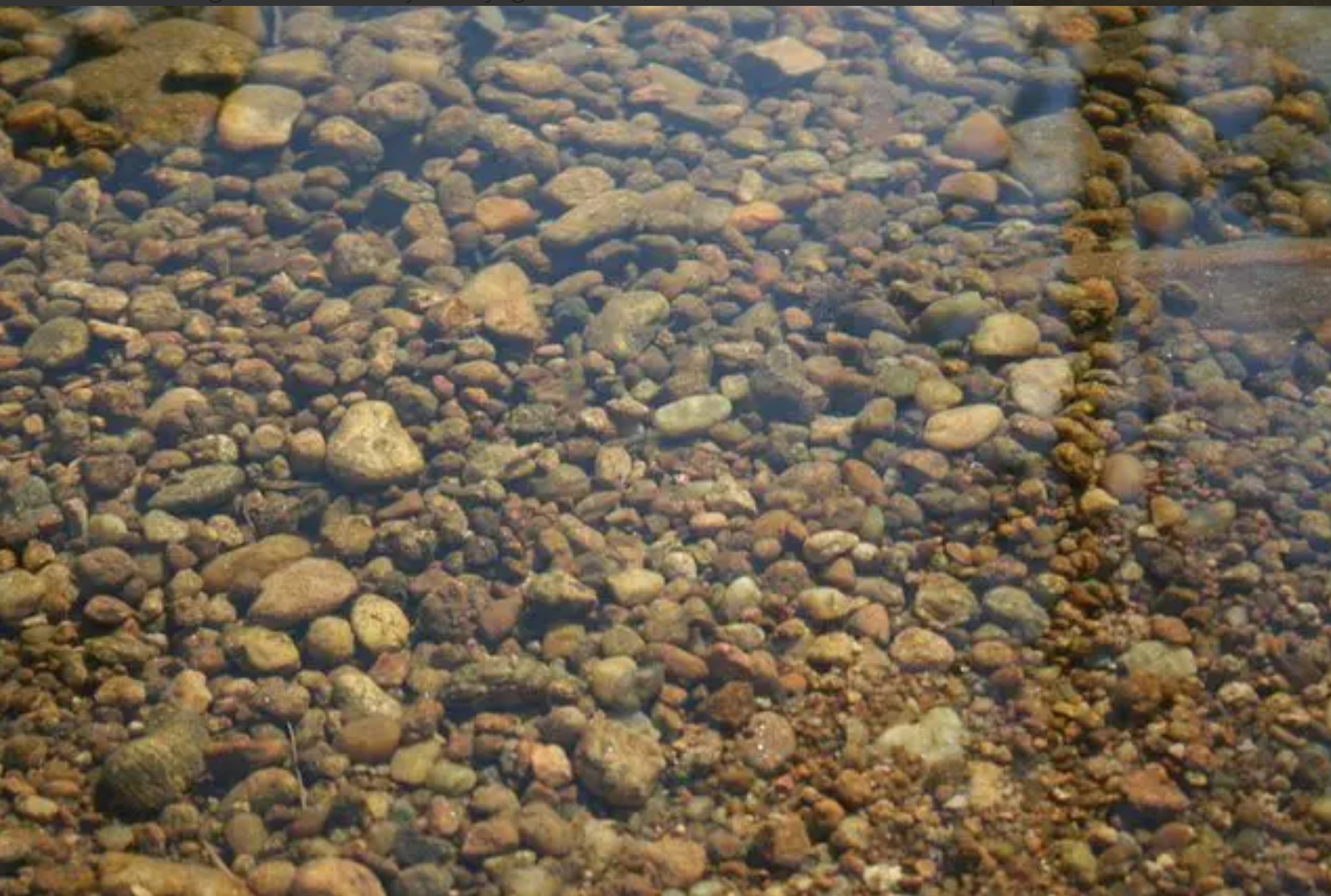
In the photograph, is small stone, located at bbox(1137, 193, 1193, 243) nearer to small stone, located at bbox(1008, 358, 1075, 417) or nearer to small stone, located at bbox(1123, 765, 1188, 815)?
small stone, located at bbox(1008, 358, 1075, 417)

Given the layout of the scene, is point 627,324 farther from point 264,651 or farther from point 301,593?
point 264,651

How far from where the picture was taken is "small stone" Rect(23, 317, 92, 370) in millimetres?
3273

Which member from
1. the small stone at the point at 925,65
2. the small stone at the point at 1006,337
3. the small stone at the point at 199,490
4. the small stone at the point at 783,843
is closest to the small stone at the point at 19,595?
the small stone at the point at 199,490

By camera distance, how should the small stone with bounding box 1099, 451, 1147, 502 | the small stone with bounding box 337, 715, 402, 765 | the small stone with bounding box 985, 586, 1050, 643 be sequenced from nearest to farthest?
the small stone with bounding box 337, 715, 402, 765 < the small stone with bounding box 985, 586, 1050, 643 < the small stone with bounding box 1099, 451, 1147, 502

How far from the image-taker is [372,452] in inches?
120

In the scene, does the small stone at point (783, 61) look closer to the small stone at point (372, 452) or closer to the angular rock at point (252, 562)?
the small stone at point (372, 452)

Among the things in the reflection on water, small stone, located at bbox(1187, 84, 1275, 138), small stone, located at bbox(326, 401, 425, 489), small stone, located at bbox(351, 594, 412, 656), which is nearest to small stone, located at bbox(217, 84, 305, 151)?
the reflection on water

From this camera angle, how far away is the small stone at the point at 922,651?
105 inches

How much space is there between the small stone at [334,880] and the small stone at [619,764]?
1.43ft

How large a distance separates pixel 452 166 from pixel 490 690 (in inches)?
70.4

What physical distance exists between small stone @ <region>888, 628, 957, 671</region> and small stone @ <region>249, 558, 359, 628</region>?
46.8 inches

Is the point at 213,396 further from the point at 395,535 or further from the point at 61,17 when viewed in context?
the point at 61,17

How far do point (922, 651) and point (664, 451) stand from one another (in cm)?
82

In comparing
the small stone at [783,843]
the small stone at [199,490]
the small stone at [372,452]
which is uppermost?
the small stone at [372,452]
